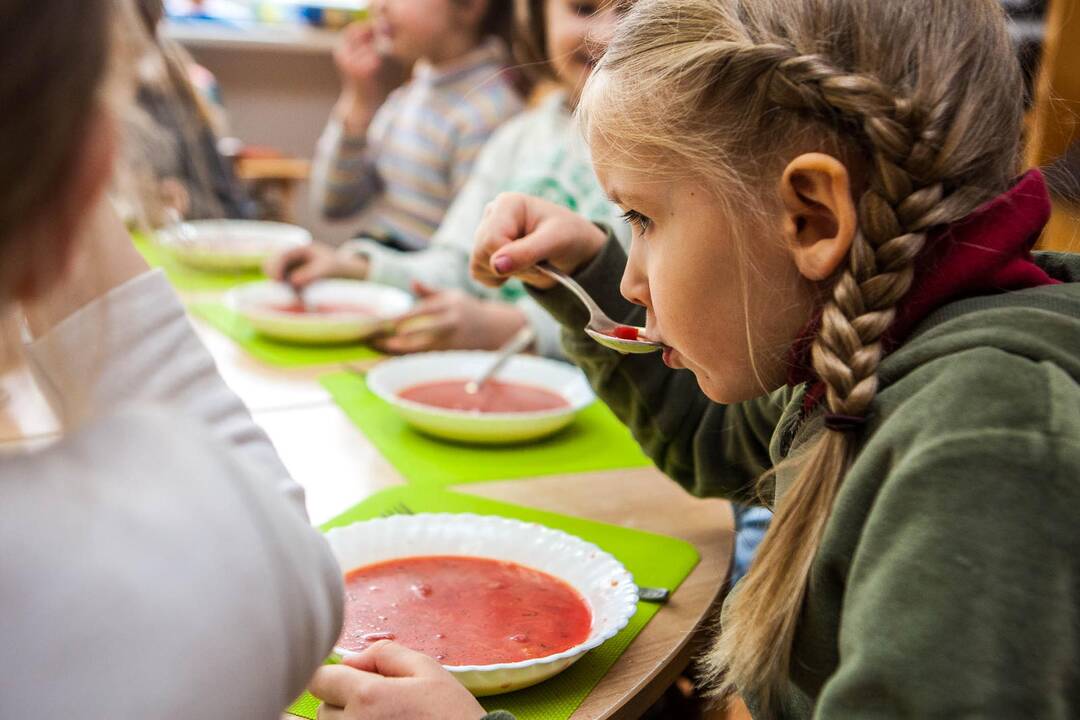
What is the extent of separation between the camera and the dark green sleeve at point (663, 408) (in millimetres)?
1009

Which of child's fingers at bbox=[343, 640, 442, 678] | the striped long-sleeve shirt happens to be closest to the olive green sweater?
child's fingers at bbox=[343, 640, 442, 678]

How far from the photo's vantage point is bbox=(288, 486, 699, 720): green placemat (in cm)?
68

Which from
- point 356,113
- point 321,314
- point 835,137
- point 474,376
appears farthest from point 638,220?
point 356,113

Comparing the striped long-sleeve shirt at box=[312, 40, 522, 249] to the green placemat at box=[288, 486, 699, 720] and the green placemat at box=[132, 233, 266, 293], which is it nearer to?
the green placemat at box=[132, 233, 266, 293]

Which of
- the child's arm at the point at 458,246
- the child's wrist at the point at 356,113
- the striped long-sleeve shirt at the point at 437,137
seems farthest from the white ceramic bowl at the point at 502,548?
the child's wrist at the point at 356,113

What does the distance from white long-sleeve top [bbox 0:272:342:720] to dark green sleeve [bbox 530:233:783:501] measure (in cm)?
62

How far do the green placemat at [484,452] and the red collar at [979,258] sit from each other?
1.75 ft

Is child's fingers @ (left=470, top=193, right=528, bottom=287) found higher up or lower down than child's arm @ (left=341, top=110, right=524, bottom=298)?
higher up

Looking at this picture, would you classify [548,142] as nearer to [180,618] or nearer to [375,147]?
[375,147]

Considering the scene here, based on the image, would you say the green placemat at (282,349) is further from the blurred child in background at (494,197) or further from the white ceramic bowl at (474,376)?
the white ceramic bowl at (474,376)

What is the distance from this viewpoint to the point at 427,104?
2334mm

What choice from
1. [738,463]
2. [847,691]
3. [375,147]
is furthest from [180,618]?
[375,147]

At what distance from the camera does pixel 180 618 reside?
36cm

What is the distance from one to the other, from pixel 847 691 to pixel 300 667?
0.95 feet
